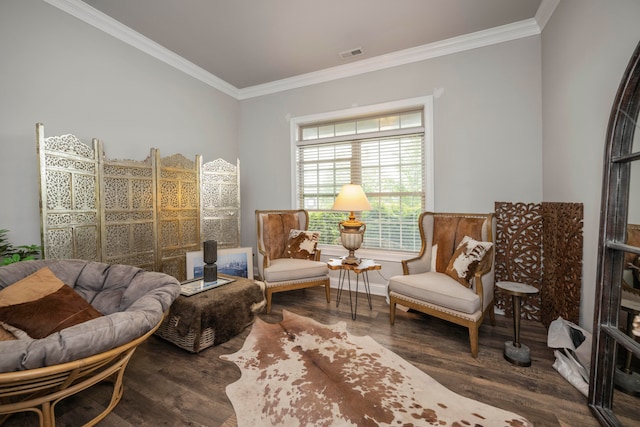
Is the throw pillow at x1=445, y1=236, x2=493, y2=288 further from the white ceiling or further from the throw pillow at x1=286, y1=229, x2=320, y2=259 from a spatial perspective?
the white ceiling

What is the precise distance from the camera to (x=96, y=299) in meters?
1.85

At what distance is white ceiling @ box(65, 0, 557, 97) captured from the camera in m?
2.53

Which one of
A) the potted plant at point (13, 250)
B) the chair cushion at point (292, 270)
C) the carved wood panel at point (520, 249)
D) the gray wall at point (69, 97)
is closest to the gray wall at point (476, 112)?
the carved wood panel at point (520, 249)

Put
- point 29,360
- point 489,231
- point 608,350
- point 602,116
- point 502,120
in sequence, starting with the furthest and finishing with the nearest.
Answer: point 502,120 → point 489,231 → point 602,116 → point 608,350 → point 29,360

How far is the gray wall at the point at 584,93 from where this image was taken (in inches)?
66.2

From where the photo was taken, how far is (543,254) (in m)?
2.68

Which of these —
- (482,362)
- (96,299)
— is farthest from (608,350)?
(96,299)

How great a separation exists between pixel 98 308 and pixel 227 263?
→ 4.96 feet

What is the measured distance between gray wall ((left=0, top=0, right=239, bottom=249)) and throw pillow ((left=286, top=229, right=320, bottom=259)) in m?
1.89

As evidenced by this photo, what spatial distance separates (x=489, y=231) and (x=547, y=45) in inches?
75.1

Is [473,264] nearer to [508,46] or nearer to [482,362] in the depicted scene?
[482,362]

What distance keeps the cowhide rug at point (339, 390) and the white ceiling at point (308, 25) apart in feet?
10.0

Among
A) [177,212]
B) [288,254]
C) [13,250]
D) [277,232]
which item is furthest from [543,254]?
[13,250]

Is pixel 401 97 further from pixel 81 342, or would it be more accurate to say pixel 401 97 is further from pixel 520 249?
pixel 81 342
